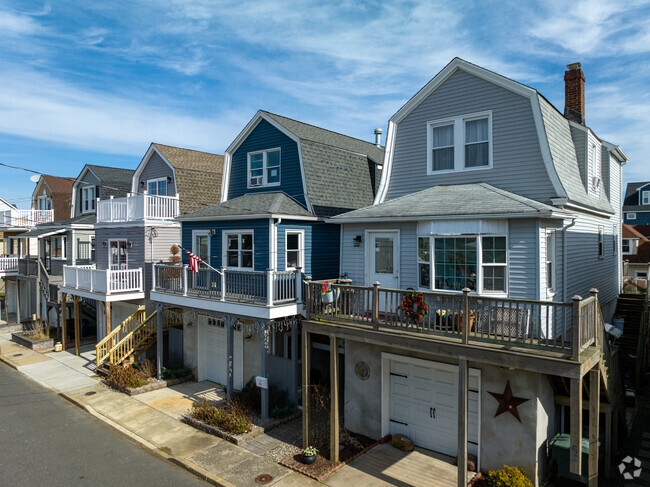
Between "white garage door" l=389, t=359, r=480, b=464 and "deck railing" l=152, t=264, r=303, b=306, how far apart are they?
12.9 ft

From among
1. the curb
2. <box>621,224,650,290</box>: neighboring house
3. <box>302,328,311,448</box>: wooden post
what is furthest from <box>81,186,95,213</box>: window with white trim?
<box>621,224,650,290</box>: neighboring house

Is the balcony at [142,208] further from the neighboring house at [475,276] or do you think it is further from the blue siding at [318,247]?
the neighboring house at [475,276]

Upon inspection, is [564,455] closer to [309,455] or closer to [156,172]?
[309,455]

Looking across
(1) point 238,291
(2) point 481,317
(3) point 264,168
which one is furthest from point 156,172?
(2) point 481,317

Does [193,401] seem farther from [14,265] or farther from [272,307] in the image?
[14,265]

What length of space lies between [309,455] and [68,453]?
645cm

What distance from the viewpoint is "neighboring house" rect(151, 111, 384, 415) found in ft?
45.7

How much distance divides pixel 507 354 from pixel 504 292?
8.59ft

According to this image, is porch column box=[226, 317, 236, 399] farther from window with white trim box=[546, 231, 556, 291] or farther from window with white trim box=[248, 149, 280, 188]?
window with white trim box=[546, 231, 556, 291]

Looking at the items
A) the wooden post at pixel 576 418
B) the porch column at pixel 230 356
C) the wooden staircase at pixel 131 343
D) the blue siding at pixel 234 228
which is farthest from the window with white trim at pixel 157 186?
the wooden post at pixel 576 418

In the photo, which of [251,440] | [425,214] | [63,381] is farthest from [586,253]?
[63,381]

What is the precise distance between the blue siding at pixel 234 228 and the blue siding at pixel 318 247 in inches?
20.1

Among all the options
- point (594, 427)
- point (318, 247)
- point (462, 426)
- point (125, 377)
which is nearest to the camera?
point (594, 427)

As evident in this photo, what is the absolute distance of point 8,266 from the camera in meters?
30.2
